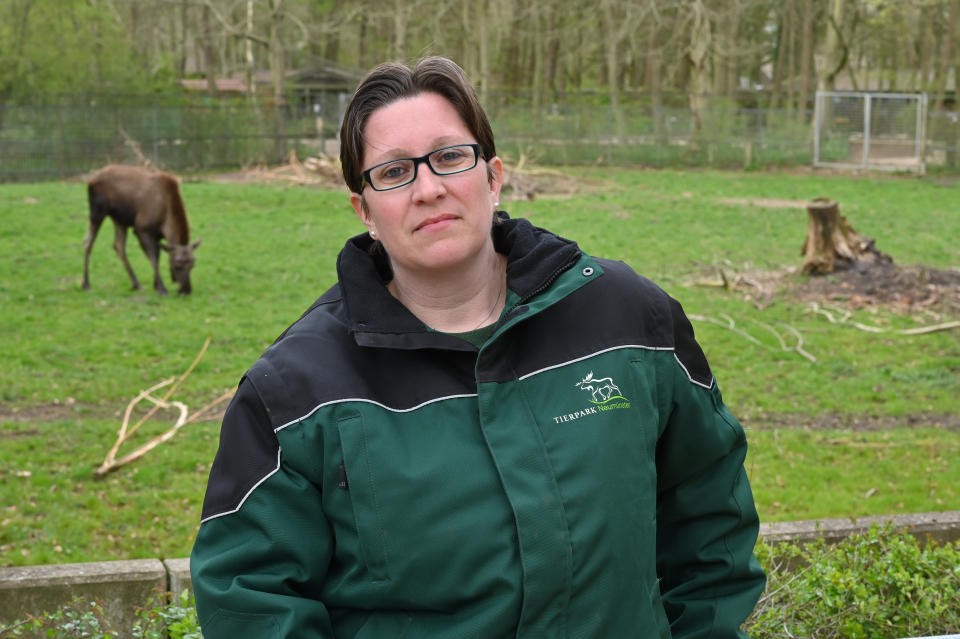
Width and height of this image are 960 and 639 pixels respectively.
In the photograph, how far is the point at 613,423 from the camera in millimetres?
2176

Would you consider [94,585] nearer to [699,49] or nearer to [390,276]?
[390,276]

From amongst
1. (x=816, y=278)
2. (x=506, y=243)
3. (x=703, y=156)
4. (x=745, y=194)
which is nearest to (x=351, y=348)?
(x=506, y=243)

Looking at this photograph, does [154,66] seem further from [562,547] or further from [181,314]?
[562,547]

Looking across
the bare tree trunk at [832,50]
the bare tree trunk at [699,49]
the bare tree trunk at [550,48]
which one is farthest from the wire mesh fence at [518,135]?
the bare tree trunk at [550,48]

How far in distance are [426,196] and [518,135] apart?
104ft

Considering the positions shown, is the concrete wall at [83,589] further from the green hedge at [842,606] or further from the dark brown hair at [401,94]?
the dark brown hair at [401,94]

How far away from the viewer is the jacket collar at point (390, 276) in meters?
2.20

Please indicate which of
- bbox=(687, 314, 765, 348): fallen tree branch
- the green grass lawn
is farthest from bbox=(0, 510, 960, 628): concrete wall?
bbox=(687, 314, 765, 348): fallen tree branch

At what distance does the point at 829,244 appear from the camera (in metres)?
13.8

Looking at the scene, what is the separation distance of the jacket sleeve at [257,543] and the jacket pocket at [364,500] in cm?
9

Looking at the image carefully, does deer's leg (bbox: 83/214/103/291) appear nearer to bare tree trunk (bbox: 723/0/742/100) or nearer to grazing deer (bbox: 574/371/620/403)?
grazing deer (bbox: 574/371/620/403)

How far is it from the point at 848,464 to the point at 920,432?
1129 mm

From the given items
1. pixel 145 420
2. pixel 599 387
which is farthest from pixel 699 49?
pixel 599 387

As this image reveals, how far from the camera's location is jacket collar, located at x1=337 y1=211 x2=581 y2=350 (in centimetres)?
220
